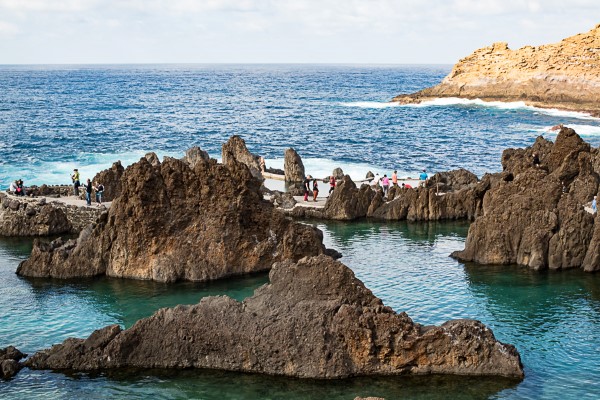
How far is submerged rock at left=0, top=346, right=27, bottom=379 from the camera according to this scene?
29.1 metres

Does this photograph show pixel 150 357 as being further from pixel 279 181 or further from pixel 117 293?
pixel 279 181

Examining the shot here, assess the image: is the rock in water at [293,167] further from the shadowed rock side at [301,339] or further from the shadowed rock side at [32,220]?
the shadowed rock side at [301,339]

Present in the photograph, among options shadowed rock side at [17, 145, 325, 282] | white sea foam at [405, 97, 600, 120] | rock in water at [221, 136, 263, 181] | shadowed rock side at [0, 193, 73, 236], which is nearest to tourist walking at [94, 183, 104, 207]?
shadowed rock side at [0, 193, 73, 236]

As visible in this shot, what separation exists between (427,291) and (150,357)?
1523cm

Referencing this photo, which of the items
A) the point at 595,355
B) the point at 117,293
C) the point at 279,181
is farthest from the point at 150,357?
the point at 279,181

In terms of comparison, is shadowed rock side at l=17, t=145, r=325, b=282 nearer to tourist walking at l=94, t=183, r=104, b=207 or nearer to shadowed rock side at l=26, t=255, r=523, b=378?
shadowed rock side at l=26, t=255, r=523, b=378

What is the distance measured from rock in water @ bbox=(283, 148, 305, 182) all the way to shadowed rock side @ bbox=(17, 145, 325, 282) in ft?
97.0

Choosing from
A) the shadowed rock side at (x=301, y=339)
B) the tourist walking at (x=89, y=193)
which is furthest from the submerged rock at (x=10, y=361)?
the tourist walking at (x=89, y=193)

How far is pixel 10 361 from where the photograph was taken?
2933 cm

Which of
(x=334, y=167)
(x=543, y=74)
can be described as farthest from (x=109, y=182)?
(x=543, y=74)

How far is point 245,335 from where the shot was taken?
1160 inches

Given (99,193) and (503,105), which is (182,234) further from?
(503,105)

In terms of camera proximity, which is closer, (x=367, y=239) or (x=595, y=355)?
(x=595, y=355)

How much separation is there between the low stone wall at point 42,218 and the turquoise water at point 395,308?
188 cm
